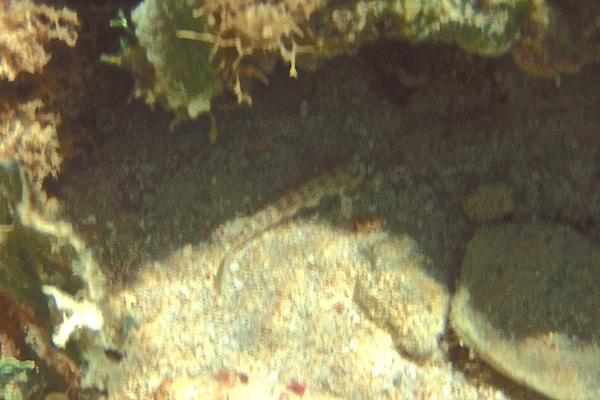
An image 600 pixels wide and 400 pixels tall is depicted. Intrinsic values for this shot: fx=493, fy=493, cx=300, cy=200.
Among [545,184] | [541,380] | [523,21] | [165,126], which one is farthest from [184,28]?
[541,380]

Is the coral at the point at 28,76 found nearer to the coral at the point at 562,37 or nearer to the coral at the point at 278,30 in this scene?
the coral at the point at 278,30

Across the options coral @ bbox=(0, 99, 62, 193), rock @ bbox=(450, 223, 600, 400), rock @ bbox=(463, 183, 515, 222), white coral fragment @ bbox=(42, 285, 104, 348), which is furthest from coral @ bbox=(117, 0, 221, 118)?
rock @ bbox=(450, 223, 600, 400)

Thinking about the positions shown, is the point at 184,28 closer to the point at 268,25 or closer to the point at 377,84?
the point at 268,25

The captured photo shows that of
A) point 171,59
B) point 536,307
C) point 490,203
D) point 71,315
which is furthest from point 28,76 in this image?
point 536,307

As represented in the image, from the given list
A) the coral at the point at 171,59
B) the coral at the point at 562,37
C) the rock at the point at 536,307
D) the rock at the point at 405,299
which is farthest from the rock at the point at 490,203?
the coral at the point at 171,59

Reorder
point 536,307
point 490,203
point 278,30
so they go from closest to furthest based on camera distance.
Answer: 1. point 278,30
2. point 536,307
3. point 490,203

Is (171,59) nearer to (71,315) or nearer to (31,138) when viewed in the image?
(31,138)
